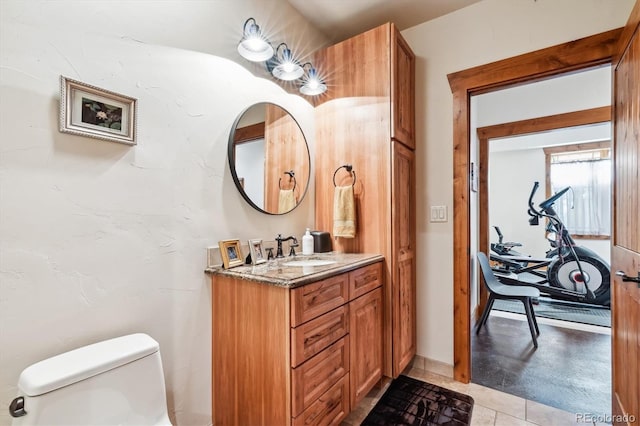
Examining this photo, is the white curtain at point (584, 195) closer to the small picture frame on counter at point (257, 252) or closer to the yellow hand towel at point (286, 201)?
the yellow hand towel at point (286, 201)

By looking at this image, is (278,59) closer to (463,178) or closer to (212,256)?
(212,256)

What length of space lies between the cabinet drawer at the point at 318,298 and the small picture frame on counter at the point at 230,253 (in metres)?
0.47

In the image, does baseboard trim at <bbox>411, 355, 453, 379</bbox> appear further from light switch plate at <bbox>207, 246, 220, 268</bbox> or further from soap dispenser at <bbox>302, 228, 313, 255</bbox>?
light switch plate at <bbox>207, 246, 220, 268</bbox>

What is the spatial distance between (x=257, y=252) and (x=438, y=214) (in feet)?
4.54

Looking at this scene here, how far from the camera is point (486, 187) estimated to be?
3.42m

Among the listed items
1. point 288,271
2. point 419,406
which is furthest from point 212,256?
point 419,406

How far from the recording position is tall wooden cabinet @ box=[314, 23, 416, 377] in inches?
76.7

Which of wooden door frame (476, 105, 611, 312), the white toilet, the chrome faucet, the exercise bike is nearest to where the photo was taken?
the white toilet

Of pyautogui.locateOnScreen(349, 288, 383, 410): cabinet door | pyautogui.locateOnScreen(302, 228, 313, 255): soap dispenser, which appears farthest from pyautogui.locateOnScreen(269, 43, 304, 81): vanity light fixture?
pyautogui.locateOnScreen(349, 288, 383, 410): cabinet door

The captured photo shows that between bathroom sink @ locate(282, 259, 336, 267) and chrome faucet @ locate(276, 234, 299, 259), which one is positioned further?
chrome faucet @ locate(276, 234, 299, 259)

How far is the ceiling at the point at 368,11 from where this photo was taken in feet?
6.91

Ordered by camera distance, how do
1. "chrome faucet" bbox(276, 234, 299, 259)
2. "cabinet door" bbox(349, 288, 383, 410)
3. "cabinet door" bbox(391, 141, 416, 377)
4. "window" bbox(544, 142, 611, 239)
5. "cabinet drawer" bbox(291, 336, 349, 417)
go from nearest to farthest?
"cabinet drawer" bbox(291, 336, 349, 417)
"cabinet door" bbox(349, 288, 383, 410)
"chrome faucet" bbox(276, 234, 299, 259)
"cabinet door" bbox(391, 141, 416, 377)
"window" bbox(544, 142, 611, 239)

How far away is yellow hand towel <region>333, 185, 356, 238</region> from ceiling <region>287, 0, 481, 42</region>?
1329mm

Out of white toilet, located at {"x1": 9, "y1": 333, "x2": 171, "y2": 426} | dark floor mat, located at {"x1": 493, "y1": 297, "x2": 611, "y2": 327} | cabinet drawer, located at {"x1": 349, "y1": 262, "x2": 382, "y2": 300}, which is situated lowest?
dark floor mat, located at {"x1": 493, "y1": 297, "x2": 611, "y2": 327}
